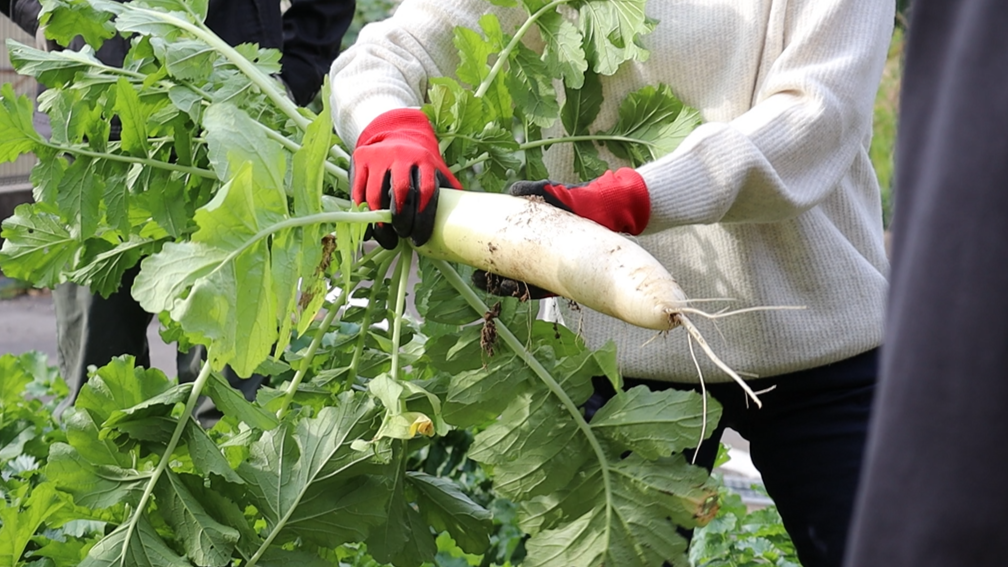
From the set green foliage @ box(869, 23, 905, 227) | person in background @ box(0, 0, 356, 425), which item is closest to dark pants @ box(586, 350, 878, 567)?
person in background @ box(0, 0, 356, 425)

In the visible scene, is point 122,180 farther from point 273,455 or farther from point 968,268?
point 968,268

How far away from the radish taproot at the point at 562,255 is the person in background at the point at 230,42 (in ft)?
5.75

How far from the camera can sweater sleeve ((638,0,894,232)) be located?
1644 millimetres

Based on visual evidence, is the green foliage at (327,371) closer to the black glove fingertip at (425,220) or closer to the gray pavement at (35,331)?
the black glove fingertip at (425,220)

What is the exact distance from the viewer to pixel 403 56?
2.04 metres

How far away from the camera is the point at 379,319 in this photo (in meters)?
2.13

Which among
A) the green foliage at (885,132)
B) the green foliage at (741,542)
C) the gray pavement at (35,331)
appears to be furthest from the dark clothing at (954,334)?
the green foliage at (885,132)

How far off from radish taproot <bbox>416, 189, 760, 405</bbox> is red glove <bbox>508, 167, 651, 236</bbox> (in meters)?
0.03

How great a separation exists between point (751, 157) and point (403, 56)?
75cm

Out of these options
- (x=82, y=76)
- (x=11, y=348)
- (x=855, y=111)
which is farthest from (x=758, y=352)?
(x=11, y=348)

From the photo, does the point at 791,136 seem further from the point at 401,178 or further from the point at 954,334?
the point at 954,334

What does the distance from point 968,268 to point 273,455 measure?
1.44 meters

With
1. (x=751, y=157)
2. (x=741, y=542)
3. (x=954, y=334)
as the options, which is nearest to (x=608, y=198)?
(x=751, y=157)

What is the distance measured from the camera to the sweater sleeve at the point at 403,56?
196cm
